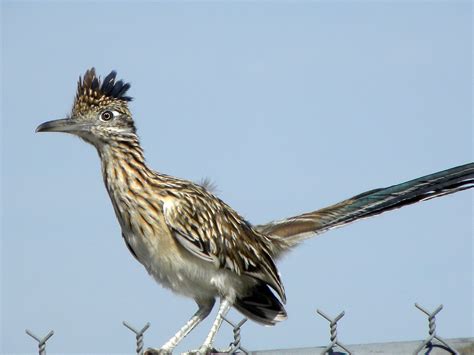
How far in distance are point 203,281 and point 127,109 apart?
1.46 metres

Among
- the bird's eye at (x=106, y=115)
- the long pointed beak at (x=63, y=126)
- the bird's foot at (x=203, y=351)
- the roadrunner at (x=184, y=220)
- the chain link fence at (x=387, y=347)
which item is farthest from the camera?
the bird's eye at (x=106, y=115)

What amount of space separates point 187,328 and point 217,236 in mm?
737

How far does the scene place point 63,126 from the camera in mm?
6605

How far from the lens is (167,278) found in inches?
261

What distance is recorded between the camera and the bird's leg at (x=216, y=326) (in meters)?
5.98

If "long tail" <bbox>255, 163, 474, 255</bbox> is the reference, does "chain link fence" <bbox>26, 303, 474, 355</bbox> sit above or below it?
below

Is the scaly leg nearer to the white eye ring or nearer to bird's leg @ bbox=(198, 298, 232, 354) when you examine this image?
bird's leg @ bbox=(198, 298, 232, 354)

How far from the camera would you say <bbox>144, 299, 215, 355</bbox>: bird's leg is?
6.12 m

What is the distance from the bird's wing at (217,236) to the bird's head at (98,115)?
709mm

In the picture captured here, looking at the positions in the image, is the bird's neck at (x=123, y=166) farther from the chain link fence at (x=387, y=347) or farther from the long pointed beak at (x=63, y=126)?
the chain link fence at (x=387, y=347)

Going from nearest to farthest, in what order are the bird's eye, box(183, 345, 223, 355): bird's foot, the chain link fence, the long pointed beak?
1. the chain link fence
2. box(183, 345, 223, 355): bird's foot
3. the long pointed beak
4. the bird's eye

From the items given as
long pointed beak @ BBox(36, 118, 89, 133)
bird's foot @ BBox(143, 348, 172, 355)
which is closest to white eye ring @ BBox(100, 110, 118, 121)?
long pointed beak @ BBox(36, 118, 89, 133)

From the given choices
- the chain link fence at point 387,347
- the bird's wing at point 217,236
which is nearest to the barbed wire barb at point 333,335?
the chain link fence at point 387,347

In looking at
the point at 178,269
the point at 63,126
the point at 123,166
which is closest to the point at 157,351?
the point at 178,269
